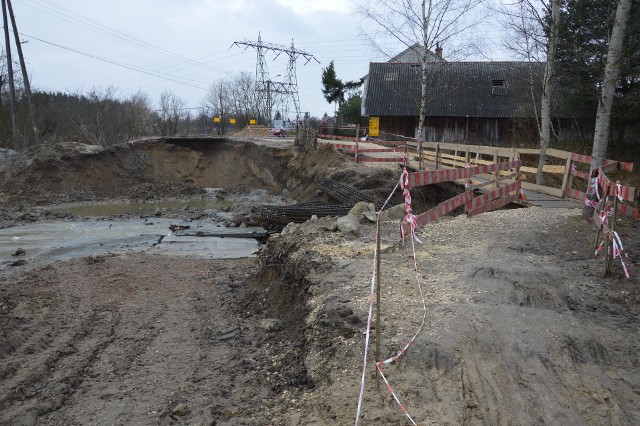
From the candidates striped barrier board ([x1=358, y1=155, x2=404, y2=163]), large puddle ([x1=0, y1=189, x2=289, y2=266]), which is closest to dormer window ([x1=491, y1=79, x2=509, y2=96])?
striped barrier board ([x1=358, y1=155, x2=404, y2=163])

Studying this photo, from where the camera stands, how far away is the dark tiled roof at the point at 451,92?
32406mm

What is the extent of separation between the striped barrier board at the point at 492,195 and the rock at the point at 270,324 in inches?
240

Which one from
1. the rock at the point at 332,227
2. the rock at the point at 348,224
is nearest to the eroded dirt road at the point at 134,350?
the rock at the point at 332,227

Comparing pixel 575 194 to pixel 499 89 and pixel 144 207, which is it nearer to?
pixel 144 207

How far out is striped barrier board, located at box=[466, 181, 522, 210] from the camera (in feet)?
38.5

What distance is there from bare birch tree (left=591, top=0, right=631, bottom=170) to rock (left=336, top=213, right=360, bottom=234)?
4.76 meters

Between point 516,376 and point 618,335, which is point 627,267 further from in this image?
point 516,376

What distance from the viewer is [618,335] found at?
532 centimetres

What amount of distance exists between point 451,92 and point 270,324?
27051 millimetres

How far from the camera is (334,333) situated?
18.7ft

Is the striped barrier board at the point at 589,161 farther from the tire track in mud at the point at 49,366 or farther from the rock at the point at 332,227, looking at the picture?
the tire track in mud at the point at 49,366

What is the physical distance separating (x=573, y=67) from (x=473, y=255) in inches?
438

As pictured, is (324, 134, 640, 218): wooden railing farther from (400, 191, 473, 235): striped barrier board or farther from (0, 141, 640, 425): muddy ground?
(400, 191, 473, 235): striped barrier board

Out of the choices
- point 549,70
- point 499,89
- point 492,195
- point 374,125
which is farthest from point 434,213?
point 499,89
